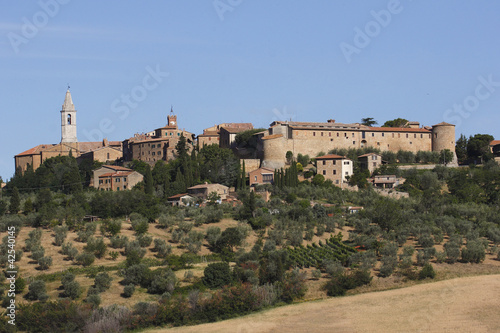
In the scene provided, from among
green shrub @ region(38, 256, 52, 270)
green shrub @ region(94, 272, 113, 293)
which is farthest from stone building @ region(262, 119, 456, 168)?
green shrub @ region(94, 272, 113, 293)

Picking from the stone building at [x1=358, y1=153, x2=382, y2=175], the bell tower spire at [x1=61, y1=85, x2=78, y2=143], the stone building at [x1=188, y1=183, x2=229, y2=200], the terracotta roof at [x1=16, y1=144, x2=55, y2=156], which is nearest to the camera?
the stone building at [x1=188, y1=183, x2=229, y2=200]

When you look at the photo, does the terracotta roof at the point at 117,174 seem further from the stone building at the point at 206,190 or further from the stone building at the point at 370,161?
the stone building at the point at 370,161

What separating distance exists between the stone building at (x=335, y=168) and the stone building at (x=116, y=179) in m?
16.7

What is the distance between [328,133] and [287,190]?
15009 mm

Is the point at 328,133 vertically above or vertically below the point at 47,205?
above

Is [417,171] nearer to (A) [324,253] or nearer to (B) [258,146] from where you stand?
(B) [258,146]

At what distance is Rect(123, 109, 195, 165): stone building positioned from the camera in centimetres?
6956

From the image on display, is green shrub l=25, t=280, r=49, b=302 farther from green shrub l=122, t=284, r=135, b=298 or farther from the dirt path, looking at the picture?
the dirt path

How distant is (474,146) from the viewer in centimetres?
7081

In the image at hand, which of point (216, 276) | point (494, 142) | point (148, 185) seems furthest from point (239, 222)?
point (494, 142)

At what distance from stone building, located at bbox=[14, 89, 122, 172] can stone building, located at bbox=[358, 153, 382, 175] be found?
28.8m

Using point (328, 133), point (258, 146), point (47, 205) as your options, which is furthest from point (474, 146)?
point (47, 205)

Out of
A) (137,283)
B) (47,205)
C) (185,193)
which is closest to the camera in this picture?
(137,283)

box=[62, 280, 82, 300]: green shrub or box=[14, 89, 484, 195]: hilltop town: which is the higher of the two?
box=[14, 89, 484, 195]: hilltop town
